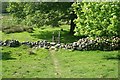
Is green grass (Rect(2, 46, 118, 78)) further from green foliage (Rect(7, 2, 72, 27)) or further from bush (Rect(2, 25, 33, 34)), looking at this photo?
bush (Rect(2, 25, 33, 34))

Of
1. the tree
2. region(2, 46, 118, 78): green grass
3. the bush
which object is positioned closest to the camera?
region(2, 46, 118, 78): green grass

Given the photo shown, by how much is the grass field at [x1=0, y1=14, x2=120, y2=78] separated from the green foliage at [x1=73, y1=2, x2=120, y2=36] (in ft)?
7.22

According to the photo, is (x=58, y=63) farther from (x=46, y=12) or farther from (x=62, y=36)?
(x=62, y=36)

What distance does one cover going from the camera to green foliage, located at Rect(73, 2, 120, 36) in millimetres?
19250

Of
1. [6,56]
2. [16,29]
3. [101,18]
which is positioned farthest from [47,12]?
[101,18]

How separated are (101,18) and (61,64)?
13.5 feet

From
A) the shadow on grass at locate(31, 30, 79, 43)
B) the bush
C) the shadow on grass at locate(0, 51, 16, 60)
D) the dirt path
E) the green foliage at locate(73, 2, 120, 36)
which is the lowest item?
the dirt path

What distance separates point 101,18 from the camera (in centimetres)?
1994

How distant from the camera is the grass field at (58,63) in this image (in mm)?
17969

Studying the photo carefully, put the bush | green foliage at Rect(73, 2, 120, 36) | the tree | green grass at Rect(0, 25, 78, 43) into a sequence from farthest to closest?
the bush
green grass at Rect(0, 25, 78, 43)
the tree
green foliage at Rect(73, 2, 120, 36)

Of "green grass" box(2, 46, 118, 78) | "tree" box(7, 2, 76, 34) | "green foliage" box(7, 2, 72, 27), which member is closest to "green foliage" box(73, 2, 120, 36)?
"green grass" box(2, 46, 118, 78)

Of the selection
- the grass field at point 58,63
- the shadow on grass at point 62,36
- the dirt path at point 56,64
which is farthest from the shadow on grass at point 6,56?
the shadow on grass at point 62,36

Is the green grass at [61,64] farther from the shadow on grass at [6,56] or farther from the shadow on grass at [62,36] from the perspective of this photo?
the shadow on grass at [62,36]

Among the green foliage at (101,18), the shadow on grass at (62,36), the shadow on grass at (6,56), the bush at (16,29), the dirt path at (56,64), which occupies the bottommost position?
the dirt path at (56,64)
